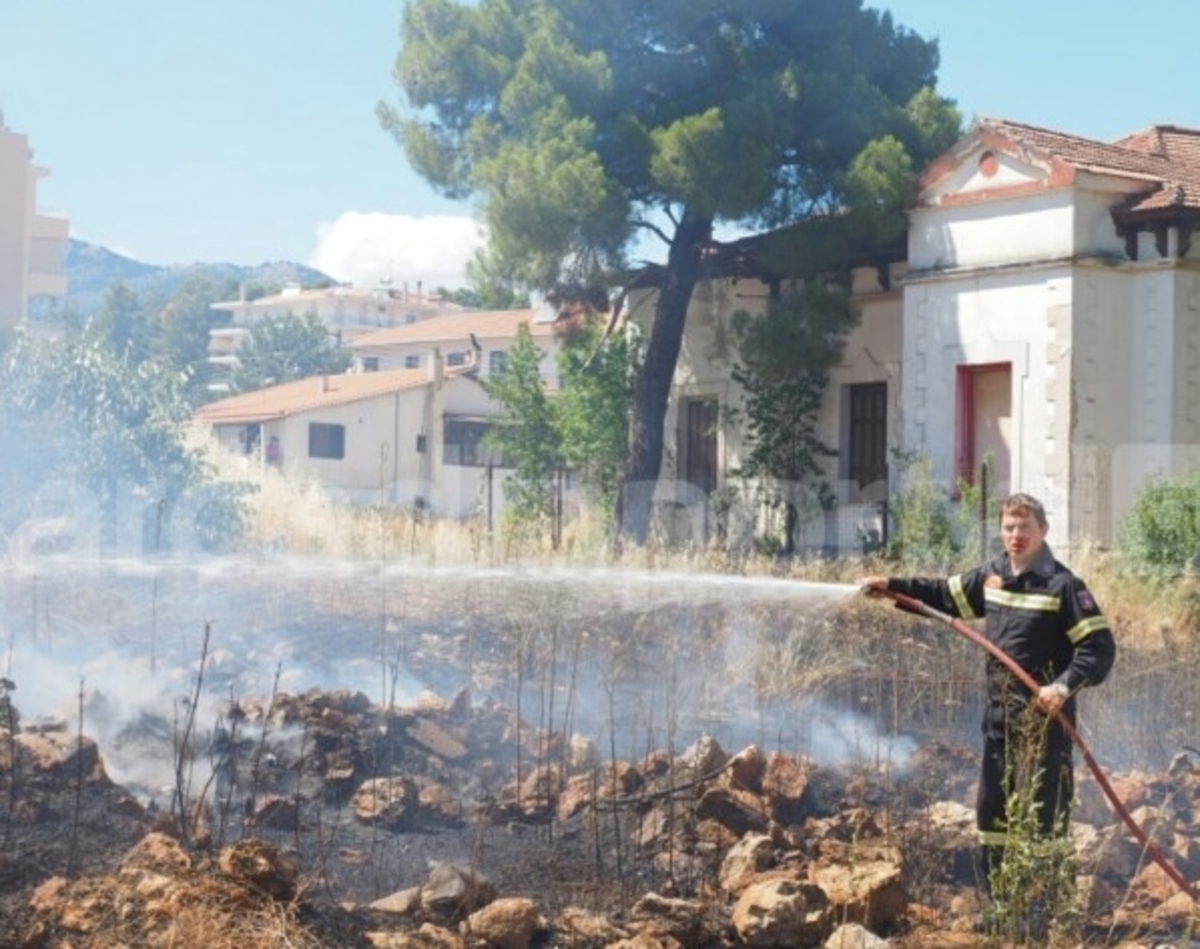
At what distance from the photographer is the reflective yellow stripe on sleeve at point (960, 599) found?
23.5ft

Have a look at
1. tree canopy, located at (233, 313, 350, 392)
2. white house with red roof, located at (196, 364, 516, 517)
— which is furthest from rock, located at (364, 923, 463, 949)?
tree canopy, located at (233, 313, 350, 392)

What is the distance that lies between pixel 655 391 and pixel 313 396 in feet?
93.4

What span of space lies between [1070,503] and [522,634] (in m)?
8.83

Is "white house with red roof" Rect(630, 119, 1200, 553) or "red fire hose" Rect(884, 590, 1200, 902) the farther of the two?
"white house with red roof" Rect(630, 119, 1200, 553)

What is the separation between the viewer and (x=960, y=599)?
7.17 meters

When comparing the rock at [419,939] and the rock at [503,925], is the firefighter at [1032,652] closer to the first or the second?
the rock at [503,925]

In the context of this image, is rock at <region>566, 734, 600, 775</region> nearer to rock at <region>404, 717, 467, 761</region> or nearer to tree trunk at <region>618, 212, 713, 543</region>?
rock at <region>404, 717, 467, 761</region>

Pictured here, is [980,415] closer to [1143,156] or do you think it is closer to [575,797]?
[1143,156]

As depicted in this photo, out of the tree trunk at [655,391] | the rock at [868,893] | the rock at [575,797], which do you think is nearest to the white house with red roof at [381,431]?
the tree trunk at [655,391]

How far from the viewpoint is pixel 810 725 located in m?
11.1

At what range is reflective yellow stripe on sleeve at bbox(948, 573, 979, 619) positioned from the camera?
23.5ft

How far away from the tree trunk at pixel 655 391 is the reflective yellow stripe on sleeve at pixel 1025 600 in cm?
1568

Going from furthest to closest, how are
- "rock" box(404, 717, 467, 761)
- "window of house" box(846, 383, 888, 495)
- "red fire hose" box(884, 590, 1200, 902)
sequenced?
"window of house" box(846, 383, 888, 495) < "rock" box(404, 717, 467, 761) < "red fire hose" box(884, 590, 1200, 902)

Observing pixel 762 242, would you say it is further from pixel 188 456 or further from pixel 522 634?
pixel 522 634
